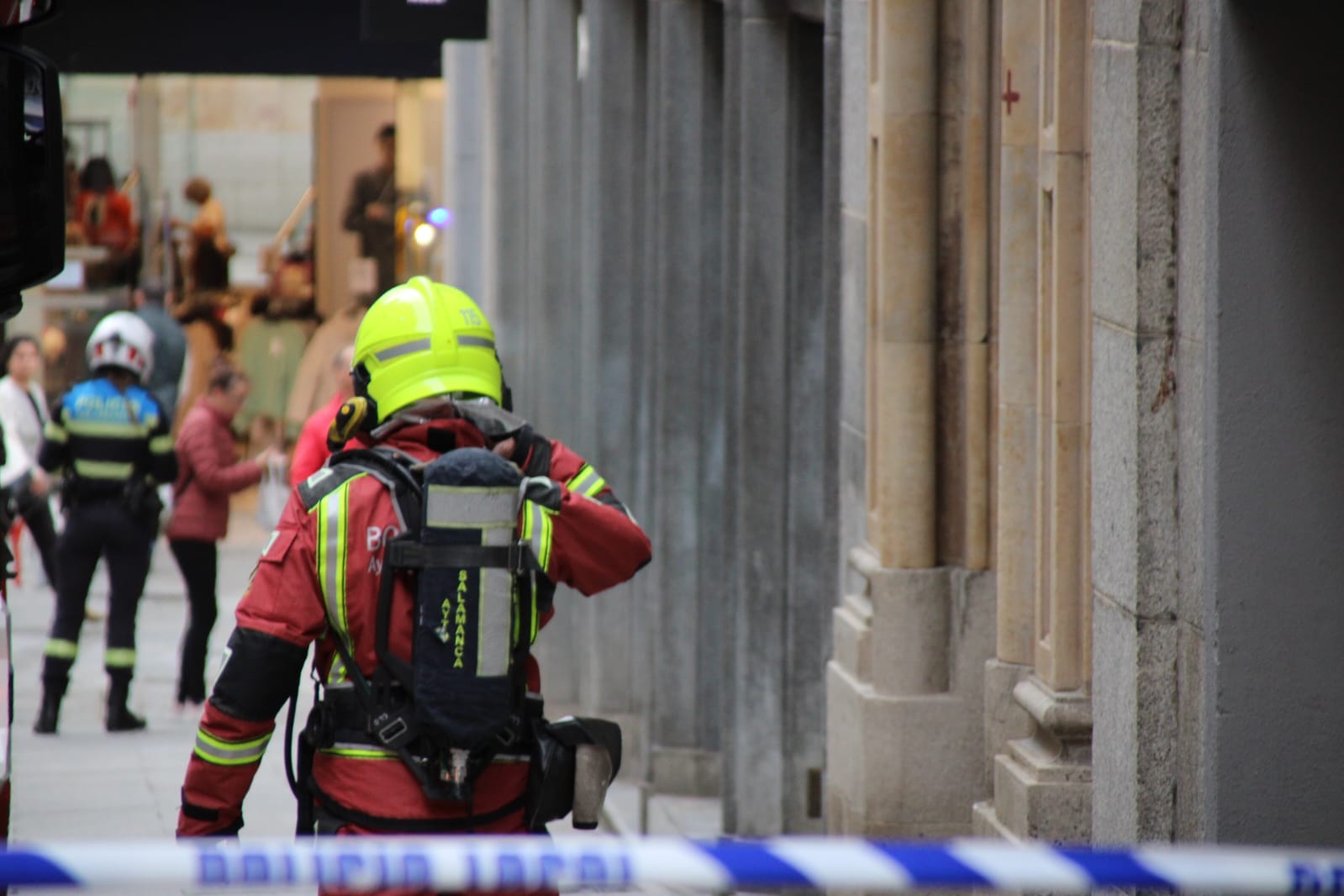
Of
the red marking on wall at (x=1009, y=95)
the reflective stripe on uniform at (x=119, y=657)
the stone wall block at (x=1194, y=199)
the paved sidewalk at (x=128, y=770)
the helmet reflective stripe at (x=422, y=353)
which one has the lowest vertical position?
the paved sidewalk at (x=128, y=770)

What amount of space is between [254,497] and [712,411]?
13.7m

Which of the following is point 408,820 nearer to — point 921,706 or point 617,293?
point 921,706

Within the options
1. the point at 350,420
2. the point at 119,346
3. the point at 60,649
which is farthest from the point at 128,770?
the point at 350,420

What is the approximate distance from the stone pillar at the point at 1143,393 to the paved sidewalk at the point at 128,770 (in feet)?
12.6

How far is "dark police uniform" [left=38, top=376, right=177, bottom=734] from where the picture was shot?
12.4 meters

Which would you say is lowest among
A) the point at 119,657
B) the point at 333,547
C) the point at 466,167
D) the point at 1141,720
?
the point at 119,657

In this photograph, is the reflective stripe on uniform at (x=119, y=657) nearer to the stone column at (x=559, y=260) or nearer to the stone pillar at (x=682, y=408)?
the stone column at (x=559, y=260)

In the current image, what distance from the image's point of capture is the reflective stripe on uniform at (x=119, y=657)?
41.4ft

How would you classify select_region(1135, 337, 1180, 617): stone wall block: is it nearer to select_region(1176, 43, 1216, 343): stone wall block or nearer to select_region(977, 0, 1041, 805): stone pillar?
select_region(1176, 43, 1216, 343): stone wall block

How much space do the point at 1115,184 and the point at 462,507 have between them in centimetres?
144

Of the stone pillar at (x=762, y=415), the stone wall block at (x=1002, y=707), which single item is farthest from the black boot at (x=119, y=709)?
the stone wall block at (x=1002, y=707)

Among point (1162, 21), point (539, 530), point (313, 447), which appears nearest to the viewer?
point (1162, 21)

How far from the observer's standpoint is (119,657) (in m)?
12.6

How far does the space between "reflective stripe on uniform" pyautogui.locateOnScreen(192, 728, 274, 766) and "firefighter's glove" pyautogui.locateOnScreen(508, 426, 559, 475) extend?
0.87 metres
